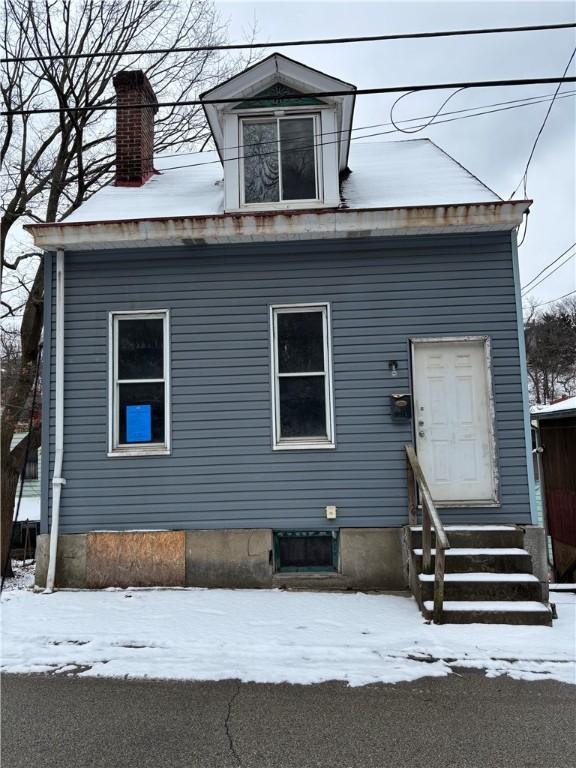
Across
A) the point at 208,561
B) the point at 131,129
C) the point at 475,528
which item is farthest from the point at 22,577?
the point at 475,528

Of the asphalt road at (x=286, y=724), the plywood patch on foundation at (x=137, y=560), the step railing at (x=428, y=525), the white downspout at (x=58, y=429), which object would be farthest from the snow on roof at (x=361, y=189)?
the asphalt road at (x=286, y=724)

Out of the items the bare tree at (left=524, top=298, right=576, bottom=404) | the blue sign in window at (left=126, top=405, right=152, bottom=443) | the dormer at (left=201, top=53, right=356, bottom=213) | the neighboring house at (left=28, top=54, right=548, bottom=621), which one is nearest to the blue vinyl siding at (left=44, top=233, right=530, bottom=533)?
the neighboring house at (left=28, top=54, right=548, bottom=621)

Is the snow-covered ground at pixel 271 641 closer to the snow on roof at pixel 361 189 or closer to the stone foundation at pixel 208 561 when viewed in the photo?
the stone foundation at pixel 208 561

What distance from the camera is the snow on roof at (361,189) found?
7.54m

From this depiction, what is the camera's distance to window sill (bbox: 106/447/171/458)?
7.22m

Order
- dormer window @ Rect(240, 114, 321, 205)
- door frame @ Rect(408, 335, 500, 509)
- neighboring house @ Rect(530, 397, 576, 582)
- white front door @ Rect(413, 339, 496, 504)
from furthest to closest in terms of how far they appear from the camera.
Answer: neighboring house @ Rect(530, 397, 576, 582)
dormer window @ Rect(240, 114, 321, 205)
white front door @ Rect(413, 339, 496, 504)
door frame @ Rect(408, 335, 500, 509)

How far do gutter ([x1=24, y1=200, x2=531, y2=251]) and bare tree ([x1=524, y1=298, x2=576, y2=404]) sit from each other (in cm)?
3166

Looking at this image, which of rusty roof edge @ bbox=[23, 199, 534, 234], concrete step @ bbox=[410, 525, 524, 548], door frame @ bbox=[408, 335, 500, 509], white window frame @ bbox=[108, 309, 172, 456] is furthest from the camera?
white window frame @ bbox=[108, 309, 172, 456]

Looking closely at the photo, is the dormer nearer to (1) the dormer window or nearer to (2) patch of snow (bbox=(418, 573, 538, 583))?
(1) the dormer window

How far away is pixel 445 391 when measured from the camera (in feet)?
23.7

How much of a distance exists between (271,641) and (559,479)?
10.2 metres

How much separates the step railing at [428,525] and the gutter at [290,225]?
8.96 feet

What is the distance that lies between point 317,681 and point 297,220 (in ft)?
16.4

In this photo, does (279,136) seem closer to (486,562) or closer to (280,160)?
(280,160)
